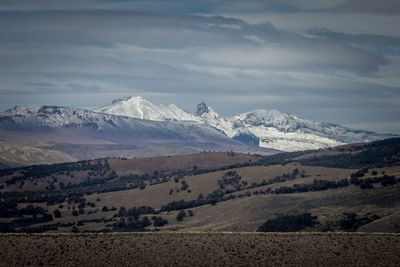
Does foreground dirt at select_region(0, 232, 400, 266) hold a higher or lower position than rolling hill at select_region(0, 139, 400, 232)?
higher

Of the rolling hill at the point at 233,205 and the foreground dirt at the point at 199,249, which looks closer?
the foreground dirt at the point at 199,249

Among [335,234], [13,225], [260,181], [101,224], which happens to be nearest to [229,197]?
[260,181]

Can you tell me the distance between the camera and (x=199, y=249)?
44750 millimetres

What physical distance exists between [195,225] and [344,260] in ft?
256

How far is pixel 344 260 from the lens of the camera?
4350 centimetres

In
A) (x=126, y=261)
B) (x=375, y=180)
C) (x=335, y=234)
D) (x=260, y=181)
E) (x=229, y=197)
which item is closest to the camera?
(x=126, y=261)

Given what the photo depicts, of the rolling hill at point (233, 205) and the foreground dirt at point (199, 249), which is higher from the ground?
the foreground dirt at point (199, 249)

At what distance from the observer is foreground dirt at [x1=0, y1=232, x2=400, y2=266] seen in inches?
1687

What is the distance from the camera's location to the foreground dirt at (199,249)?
42.8 meters

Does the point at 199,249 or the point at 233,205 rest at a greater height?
the point at 199,249

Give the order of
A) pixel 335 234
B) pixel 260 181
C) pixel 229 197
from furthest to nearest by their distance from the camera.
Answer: pixel 260 181
pixel 229 197
pixel 335 234

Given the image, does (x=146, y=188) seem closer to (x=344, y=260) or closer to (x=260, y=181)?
(x=260, y=181)

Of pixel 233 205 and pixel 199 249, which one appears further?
pixel 233 205

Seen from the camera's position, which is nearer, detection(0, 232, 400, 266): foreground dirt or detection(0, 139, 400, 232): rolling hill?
detection(0, 232, 400, 266): foreground dirt
